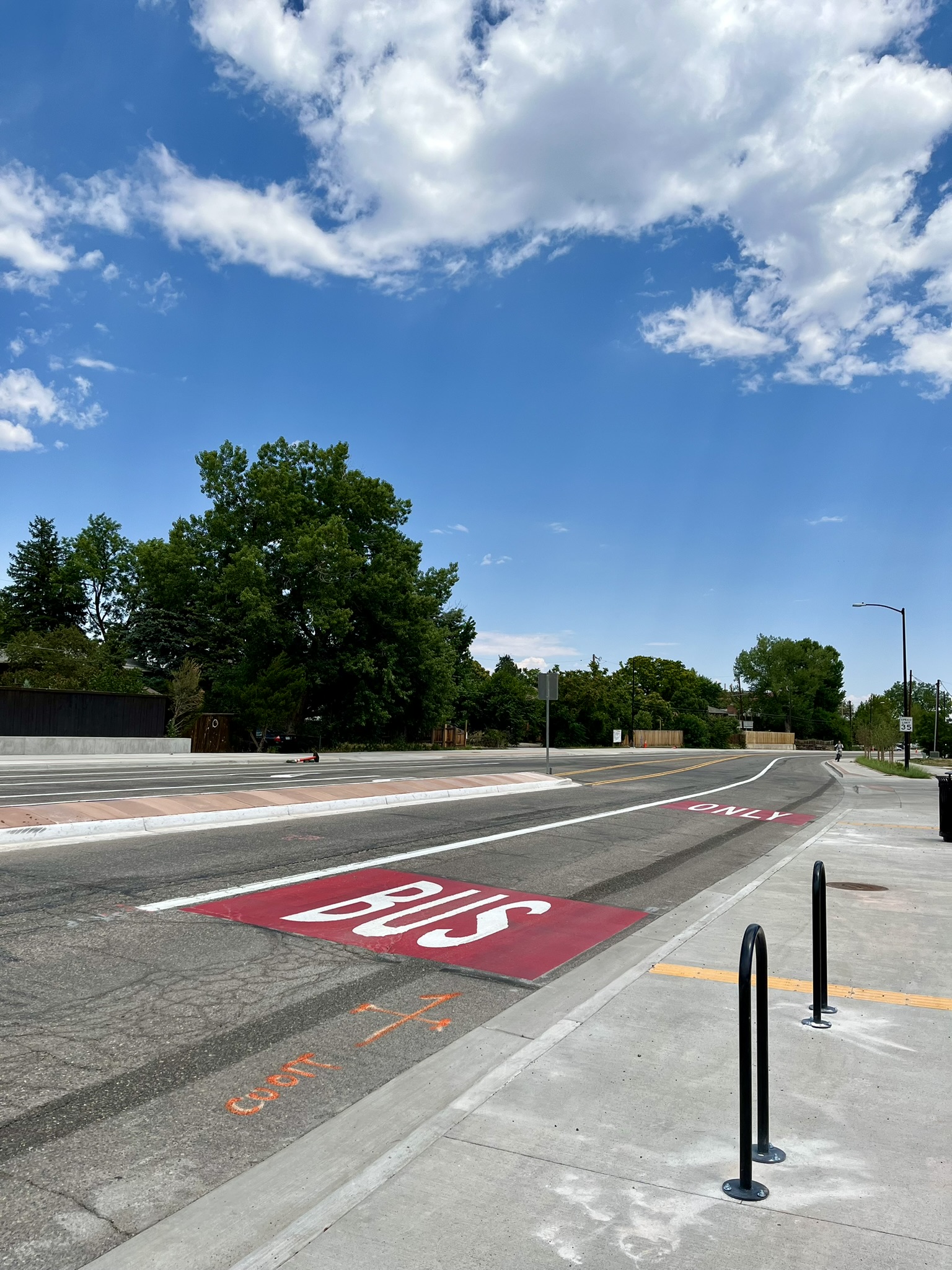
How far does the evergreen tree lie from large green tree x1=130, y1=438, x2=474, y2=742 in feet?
92.4

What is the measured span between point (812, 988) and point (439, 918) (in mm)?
3272

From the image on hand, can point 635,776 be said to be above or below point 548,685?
below

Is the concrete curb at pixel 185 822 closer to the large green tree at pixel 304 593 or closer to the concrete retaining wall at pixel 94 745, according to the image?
the concrete retaining wall at pixel 94 745

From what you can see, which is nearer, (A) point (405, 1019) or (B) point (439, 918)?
(A) point (405, 1019)

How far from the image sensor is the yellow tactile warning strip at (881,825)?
1655 centimetres

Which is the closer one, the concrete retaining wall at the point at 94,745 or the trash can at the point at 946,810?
the trash can at the point at 946,810

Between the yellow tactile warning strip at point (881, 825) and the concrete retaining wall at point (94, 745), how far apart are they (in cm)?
2807

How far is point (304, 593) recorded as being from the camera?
49.0 metres

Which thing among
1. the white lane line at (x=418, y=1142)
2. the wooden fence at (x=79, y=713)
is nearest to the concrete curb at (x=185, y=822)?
the white lane line at (x=418, y=1142)

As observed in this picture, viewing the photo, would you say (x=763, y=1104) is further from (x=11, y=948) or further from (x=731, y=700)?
(x=731, y=700)

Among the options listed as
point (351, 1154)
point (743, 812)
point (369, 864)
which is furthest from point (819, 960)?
point (743, 812)

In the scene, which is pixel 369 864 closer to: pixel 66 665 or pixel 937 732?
pixel 66 665

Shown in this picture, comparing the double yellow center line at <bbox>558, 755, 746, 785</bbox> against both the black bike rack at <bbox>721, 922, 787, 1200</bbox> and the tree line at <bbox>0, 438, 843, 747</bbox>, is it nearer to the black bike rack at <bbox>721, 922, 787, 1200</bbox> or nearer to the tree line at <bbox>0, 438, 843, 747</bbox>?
the tree line at <bbox>0, 438, 843, 747</bbox>

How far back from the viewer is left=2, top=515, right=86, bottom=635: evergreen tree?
3007 inches
